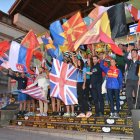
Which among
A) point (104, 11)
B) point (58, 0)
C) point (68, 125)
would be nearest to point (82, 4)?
point (58, 0)

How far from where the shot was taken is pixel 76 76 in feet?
32.1

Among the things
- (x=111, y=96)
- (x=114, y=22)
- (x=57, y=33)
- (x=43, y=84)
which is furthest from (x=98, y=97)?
(x=57, y=33)

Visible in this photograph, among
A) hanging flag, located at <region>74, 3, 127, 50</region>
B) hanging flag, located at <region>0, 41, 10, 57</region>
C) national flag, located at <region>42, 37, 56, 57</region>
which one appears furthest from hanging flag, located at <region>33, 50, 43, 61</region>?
hanging flag, located at <region>74, 3, 127, 50</region>

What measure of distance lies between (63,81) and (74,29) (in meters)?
1.92

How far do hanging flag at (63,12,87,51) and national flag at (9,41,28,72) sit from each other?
2040 millimetres

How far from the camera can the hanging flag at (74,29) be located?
1017 cm

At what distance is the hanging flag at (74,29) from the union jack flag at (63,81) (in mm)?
759

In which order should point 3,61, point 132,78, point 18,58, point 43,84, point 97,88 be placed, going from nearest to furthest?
point 132,78, point 97,88, point 43,84, point 18,58, point 3,61

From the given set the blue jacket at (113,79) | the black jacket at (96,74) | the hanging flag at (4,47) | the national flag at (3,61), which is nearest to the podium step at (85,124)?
the blue jacket at (113,79)

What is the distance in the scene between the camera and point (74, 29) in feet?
33.6

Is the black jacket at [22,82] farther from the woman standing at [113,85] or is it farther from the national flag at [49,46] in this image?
the woman standing at [113,85]

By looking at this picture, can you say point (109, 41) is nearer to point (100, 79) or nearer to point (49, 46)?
point (100, 79)

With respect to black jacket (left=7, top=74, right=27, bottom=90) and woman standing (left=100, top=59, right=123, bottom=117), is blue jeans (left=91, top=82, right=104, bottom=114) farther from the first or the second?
black jacket (left=7, top=74, right=27, bottom=90)

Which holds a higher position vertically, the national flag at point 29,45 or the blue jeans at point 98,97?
the national flag at point 29,45
